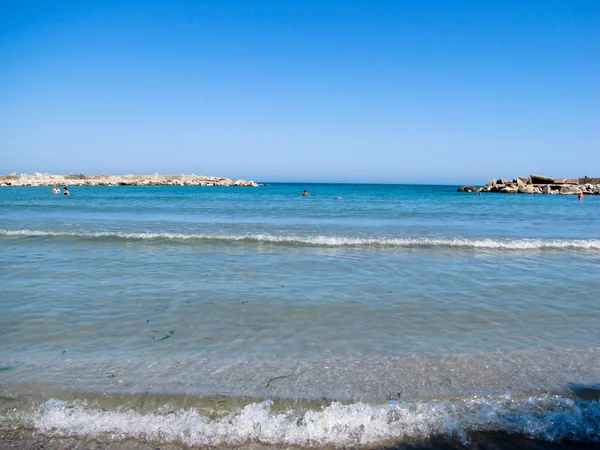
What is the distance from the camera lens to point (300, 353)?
5.25 metres

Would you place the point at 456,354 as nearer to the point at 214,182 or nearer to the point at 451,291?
the point at 451,291

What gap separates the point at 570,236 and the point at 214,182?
11296cm

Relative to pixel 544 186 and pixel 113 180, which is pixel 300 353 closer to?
pixel 544 186

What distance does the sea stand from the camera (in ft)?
12.0

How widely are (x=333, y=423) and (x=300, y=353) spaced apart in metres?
1.60

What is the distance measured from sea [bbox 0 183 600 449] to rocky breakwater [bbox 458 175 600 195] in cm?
7013

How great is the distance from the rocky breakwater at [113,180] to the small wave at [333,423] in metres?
109

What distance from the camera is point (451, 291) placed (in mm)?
8219

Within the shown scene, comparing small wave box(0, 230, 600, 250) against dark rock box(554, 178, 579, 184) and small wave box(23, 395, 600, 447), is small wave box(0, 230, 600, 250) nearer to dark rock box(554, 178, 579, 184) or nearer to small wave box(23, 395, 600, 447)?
small wave box(23, 395, 600, 447)

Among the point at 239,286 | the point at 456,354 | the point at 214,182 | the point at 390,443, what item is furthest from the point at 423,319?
the point at 214,182

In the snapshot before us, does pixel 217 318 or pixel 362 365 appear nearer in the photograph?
pixel 362 365

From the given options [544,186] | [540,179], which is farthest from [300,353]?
[540,179]

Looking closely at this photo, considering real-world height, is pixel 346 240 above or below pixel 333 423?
above

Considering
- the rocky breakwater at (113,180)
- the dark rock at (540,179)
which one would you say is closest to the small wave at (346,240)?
the dark rock at (540,179)
